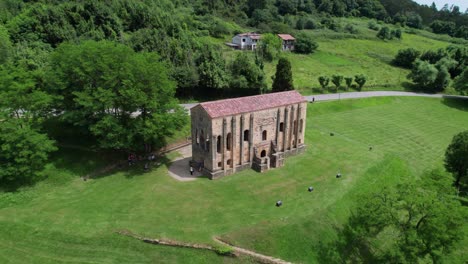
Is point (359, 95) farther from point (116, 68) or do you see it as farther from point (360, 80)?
point (116, 68)

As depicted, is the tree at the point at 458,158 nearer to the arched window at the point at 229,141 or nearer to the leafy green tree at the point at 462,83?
the arched window at the point at 229,141

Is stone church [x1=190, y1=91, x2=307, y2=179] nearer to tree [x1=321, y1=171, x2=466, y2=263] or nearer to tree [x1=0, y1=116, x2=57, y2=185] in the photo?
tree [x1=321, y1=171, x2=466, y2=263]

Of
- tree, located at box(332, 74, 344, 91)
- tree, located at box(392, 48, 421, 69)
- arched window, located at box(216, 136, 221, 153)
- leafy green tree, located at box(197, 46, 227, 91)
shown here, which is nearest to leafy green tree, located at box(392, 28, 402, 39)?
tree, located at box(392, 48, 421, 69)

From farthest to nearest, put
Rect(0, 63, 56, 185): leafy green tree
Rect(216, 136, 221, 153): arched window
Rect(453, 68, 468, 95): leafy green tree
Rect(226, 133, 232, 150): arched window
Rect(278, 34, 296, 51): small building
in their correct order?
Rect(278, 34, 296, 51): small building → Rect(453, 68, 468, 95): leafy green tree → Rect(226, 133, 232, 150): arched window → Rect(216, 136, 221, 153): arched window → Rect(0, 63, 56, 185): leafy green tree

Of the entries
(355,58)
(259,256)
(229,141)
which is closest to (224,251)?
(259,256)

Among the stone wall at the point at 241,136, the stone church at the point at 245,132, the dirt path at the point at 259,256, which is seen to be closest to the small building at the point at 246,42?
the stone church at the point at 245,132

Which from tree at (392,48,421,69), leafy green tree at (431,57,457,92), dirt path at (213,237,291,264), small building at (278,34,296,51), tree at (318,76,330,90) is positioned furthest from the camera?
small building at (278,34,296,51)

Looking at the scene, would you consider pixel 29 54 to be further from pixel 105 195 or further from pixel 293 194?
pixel 293 194
